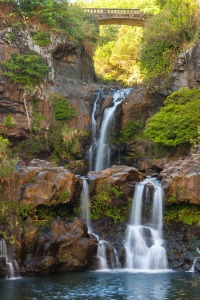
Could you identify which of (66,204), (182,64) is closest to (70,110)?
(182,64)

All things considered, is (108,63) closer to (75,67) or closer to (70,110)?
(75,67)

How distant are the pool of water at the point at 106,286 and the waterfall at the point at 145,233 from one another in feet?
4.13

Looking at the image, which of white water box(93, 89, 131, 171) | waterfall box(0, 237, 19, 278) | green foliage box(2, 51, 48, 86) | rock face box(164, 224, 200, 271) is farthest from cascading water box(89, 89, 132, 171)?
waterfall box(0, 237, 19, 278)

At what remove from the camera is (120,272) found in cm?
1816

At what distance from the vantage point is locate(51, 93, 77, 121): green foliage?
32.3 meters

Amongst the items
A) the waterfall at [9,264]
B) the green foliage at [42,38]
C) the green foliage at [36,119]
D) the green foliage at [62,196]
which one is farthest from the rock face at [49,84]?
the waterfall at [9,264]

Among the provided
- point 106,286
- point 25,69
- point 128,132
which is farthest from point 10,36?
point 106,286

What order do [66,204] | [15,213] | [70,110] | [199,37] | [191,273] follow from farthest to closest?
[70,110] → [199,37] → [66,204] → [15,213] → [191,273]

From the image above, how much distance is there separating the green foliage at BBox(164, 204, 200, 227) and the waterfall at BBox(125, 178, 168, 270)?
1.51 feet

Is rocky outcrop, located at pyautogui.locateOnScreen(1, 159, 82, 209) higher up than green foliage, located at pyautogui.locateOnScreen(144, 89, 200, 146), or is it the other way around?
green foliage, located at pyautogui.locateOnScreen(144, 89, 200, 146)

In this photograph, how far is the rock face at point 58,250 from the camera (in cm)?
1789

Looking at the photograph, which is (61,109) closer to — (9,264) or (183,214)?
(183,214)

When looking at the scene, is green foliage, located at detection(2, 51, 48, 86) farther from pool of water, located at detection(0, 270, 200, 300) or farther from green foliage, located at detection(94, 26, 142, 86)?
pool of water, located at detection(0, 270, 200, 300)

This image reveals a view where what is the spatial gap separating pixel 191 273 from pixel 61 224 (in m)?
5.87
